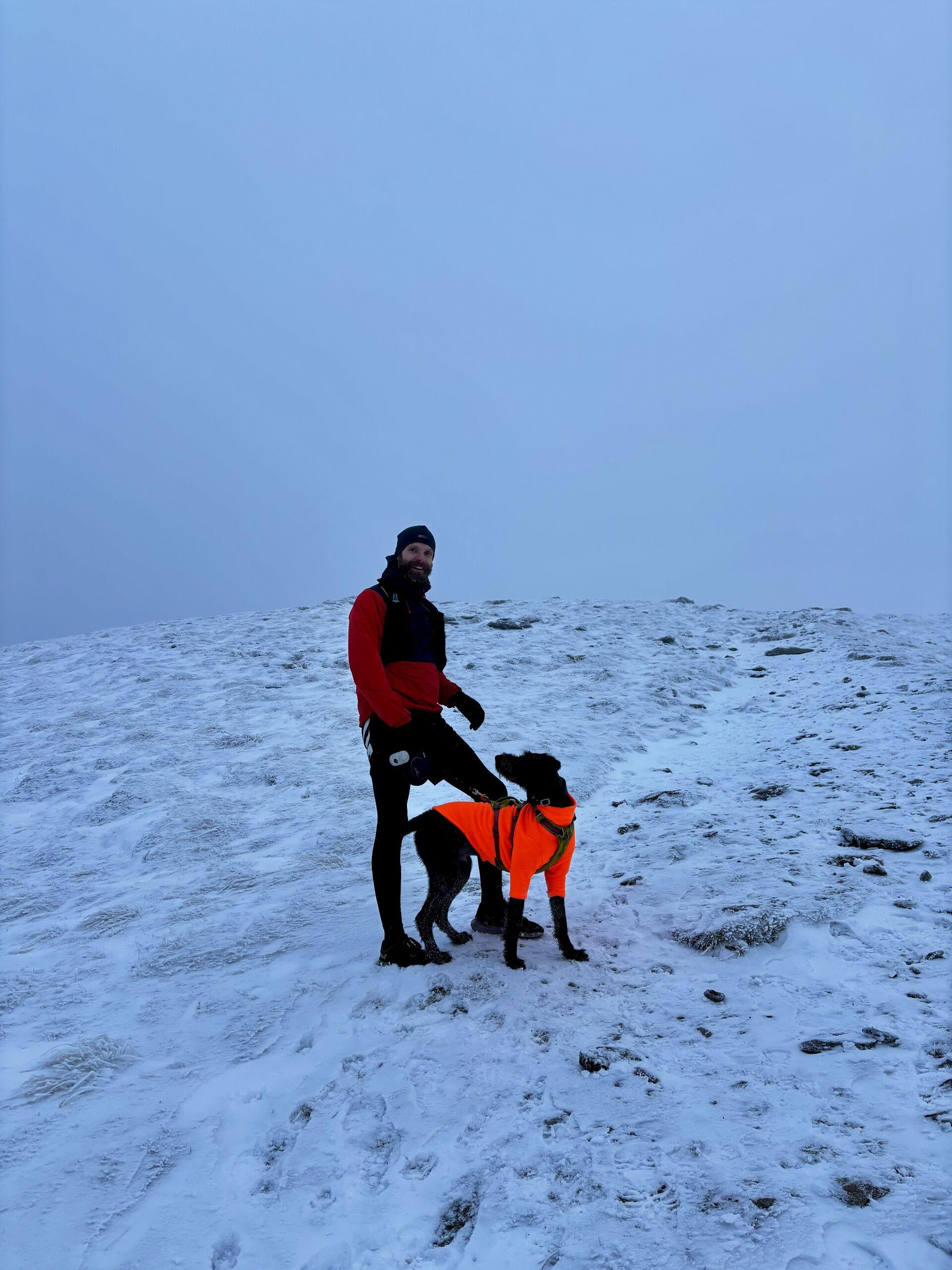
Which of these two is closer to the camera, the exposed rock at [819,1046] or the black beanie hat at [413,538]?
the exposed rock at [819,1046]

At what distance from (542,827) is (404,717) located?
3.42 feet

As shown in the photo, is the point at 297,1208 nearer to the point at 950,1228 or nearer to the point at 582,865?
the point at 950,1228

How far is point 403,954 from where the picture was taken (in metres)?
4.06

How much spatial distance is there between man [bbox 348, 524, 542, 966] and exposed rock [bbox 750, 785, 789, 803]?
125 inches

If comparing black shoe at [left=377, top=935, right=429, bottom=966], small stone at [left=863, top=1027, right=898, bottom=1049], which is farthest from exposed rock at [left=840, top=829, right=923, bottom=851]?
black shoe at [left=377, top=935, right=429, bottom=966]

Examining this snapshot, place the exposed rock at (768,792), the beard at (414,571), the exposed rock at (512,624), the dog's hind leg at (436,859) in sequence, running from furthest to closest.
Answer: the exposed rock at (512,624) < the exposed rock at (768,792) < the beard at (414,571) < the dog's hind leg at (436,859)

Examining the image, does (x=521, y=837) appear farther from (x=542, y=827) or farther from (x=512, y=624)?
(x=512, y=624)

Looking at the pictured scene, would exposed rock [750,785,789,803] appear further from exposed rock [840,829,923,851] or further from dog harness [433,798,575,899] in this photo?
dog harness [433,798,575,899]

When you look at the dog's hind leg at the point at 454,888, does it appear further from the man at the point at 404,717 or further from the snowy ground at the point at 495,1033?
the snowy ground at the point at 495,1033

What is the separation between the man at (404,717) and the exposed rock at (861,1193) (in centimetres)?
236

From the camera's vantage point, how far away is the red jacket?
4012 millimetres

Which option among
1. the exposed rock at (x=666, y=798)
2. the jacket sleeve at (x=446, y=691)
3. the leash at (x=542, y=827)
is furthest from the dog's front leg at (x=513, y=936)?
the exposed rock at (x=666, y=798)

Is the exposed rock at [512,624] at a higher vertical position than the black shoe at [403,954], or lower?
higher

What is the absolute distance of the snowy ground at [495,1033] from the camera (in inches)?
94.8
